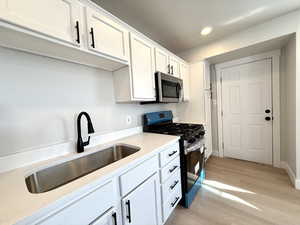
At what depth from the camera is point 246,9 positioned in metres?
1.69

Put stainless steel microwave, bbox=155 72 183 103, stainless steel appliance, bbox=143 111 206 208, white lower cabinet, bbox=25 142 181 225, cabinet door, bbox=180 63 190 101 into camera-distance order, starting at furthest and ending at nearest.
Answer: cabinet door, bbox=180 63 190 101 < stainless steel microwave, bbox=155 72 183 103 < stainless steel appliance, bbox=143 111 206 208 < white lower cabinet, bbox=25 142 181 225

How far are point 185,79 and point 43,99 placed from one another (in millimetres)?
2241

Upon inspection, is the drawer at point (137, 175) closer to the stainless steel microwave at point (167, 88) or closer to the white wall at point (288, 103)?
the stainless steel microwave at point (167, 88)

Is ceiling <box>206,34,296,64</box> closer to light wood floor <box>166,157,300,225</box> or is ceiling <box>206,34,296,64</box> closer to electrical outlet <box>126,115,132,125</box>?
electrical outlet <box>126,115,132,125</box>

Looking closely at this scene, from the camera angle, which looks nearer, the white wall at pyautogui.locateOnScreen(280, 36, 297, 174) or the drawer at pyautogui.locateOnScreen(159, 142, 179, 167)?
the drawer at pyautogui.locateOnScreen(159, 142, 179, 167)

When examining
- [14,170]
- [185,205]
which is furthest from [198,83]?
[14,170]

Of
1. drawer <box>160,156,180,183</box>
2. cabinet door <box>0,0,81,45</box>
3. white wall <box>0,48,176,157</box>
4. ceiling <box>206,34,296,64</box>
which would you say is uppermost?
ceiling <box>206,34,296,64</box>

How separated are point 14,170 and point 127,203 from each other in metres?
0.81

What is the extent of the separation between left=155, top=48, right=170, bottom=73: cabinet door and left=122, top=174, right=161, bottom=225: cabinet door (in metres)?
1.42

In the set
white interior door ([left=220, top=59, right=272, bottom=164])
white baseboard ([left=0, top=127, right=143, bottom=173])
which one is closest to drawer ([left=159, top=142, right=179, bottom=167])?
white baseboard ([left=0, top=127, right=143, bottom=173])

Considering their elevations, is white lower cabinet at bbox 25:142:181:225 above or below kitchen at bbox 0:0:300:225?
below

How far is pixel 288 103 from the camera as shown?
2.12 meters

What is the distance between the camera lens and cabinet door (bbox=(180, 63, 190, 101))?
2511 millimetres

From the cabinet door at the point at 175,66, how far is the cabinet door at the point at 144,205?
65.3 inches
